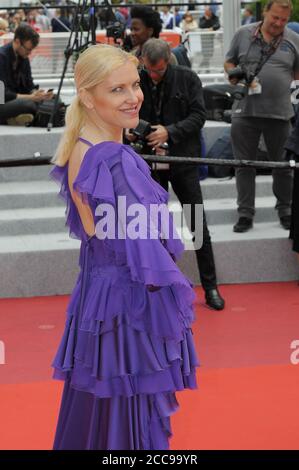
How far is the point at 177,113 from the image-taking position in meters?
6.37

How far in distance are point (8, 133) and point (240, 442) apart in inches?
178

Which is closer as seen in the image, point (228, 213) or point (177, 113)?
point (177, 113)

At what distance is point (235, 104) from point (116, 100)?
4.06 meters

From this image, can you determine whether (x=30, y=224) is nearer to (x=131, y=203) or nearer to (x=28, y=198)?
(x=28, y=198)

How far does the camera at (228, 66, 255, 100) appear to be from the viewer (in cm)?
701

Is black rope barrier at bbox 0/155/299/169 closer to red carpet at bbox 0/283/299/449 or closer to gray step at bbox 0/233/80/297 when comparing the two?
red carpet at bbox 0/283/299/449

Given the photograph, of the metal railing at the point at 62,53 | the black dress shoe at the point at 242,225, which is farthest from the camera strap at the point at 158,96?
the metal railing at the point at 62,53

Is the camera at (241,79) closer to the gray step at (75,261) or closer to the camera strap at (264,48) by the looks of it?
the camera strap at (264,48)

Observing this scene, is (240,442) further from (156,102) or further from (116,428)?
(156,102)

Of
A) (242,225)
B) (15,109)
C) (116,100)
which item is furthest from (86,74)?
(15,109)

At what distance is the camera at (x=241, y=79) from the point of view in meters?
7.01

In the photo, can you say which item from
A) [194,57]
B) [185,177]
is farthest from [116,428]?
[194,57]

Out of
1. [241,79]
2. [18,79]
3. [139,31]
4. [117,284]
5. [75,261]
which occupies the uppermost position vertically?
[139,31]

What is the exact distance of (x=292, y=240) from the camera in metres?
7.13
